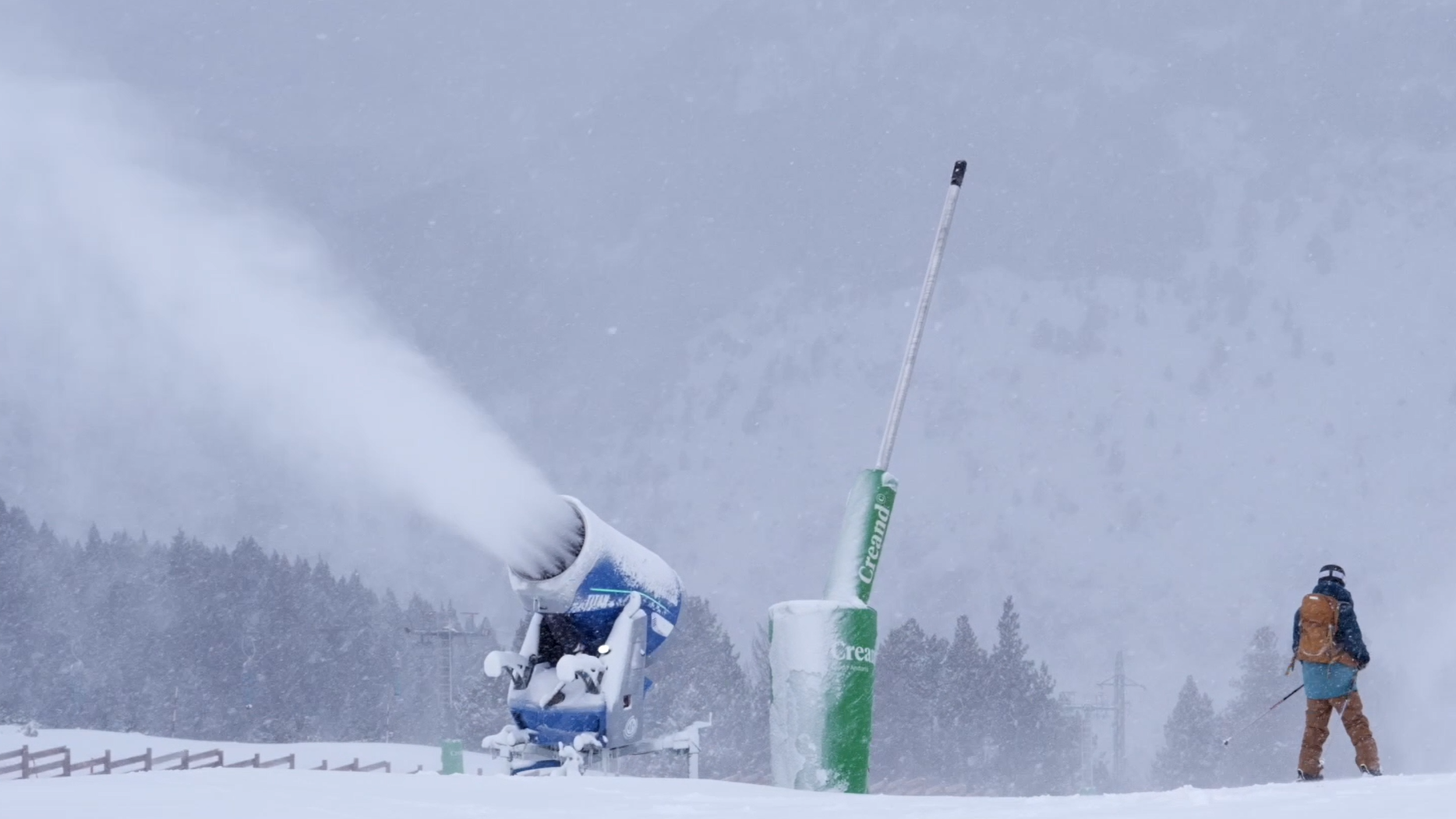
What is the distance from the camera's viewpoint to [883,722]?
78000 millimetres

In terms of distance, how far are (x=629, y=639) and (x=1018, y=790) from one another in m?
73.7

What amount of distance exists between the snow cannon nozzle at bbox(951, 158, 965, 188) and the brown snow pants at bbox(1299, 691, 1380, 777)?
5017mm

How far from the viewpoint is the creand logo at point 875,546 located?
448 inches

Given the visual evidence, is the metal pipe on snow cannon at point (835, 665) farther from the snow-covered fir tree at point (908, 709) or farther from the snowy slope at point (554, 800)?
the snow-covered fir tree at point (908, 709)

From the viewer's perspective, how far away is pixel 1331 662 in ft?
43.4

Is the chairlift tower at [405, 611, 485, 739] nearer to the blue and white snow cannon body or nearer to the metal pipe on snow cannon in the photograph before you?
the blue and white snow cannon body

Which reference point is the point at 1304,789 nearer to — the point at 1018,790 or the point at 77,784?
the point at 77,784

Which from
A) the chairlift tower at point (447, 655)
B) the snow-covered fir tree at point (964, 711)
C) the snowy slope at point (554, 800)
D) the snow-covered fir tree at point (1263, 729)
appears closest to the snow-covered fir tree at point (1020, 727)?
the snow-covered fir tree at point (964, 711)

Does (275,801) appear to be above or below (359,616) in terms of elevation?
below

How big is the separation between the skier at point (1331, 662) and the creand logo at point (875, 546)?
12.7 ft

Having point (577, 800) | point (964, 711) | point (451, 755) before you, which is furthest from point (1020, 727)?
point (577, 800)

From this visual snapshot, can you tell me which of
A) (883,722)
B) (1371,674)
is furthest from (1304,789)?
(1371,674)

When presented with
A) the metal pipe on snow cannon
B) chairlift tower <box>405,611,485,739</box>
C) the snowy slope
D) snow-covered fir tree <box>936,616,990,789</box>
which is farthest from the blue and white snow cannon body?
snow-covered fir tree <box>936,616,990,789</box>

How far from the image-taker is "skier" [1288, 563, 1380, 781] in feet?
43.1
